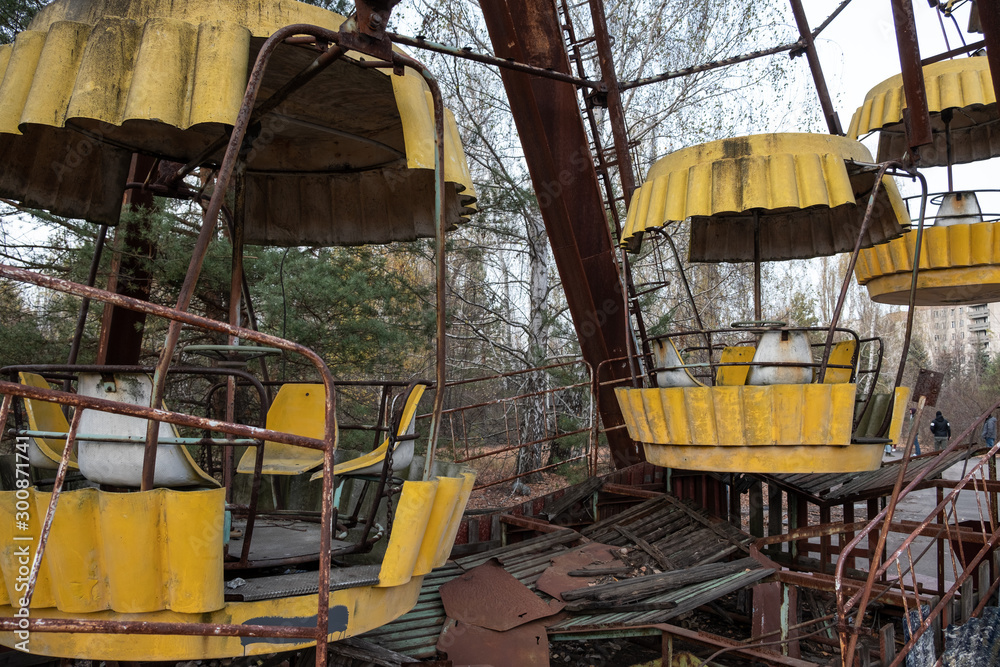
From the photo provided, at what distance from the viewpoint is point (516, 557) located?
658cm

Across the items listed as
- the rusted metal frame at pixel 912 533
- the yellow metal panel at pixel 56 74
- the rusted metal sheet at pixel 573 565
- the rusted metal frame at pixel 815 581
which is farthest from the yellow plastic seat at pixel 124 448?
the rusted metal frame at pixel 815 581

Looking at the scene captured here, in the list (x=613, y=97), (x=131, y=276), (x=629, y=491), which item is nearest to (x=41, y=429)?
(x=131, y=276)

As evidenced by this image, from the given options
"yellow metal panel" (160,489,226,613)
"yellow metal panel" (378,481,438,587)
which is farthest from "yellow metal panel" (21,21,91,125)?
"yellow metal panel" (378,481,438,587)

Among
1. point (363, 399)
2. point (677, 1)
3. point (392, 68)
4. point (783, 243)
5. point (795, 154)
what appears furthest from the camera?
point (677, 1)

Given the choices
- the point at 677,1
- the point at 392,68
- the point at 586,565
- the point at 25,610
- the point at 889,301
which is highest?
the point at 677,1

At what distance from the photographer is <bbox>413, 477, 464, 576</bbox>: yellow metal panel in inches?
150

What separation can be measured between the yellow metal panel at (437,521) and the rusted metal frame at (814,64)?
806 centimetres

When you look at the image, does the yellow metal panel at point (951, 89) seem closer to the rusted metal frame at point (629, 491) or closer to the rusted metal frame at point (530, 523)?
the rusted metal frame at point (629, 491)

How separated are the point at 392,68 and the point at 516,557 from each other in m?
4.57

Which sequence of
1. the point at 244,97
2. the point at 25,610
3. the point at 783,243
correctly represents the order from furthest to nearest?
Result: the point at 783,243, the point at 244,97, the point at 25,610

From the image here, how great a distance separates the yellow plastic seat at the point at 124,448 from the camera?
3.15m

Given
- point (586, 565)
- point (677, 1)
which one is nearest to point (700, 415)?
point (586, 565)

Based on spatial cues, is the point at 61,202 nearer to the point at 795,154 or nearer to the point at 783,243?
the point at 795,154

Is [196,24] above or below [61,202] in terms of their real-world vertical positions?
above
